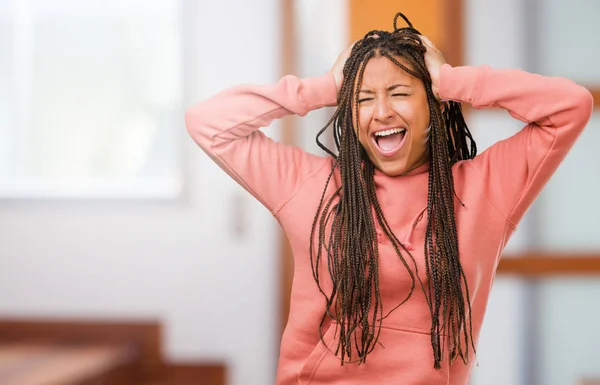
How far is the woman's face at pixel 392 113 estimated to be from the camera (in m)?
0.91

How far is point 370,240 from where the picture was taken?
91cm

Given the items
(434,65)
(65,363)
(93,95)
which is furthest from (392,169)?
(93,95)

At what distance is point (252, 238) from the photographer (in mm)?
2256

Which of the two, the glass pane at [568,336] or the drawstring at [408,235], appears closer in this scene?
the drawstring at [408,235]

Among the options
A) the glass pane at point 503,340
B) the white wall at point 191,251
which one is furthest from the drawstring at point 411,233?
the white wall at point 191,251

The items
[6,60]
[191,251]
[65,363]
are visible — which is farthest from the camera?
[6,60]

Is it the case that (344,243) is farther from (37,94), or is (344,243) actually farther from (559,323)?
(37,94)

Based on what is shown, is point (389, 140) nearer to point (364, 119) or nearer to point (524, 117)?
point (364, 119)

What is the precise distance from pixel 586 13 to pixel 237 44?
3.52 ft

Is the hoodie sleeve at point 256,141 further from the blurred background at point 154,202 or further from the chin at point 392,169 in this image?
the blurred background at point 154,202

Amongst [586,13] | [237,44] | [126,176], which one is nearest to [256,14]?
[237,44]

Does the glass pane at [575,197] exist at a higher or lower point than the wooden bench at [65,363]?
higher

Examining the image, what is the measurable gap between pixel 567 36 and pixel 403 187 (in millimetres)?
1226

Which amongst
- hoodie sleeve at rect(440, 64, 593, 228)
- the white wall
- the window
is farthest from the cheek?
the window
